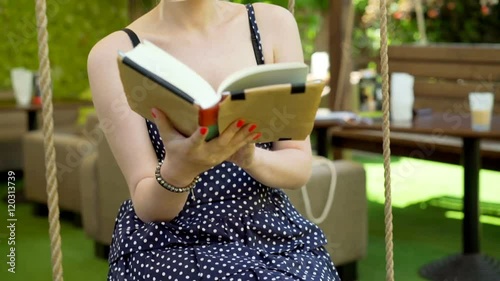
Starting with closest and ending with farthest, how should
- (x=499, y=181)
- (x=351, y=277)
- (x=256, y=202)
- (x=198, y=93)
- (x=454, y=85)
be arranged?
(x=198, y=93)
(x=256, y=202)
(x=351, y=277)
(x=454, y=85)
(x=499, y=181)

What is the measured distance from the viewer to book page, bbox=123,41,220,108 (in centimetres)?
89

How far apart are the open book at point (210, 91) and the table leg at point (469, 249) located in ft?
7.86

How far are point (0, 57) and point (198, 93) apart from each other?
6.33 m

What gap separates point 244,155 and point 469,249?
2.45m

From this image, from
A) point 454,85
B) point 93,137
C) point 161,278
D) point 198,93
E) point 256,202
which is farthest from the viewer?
point 454,85

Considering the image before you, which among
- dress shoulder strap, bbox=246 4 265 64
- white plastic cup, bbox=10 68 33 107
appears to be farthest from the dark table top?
white plastic cup, bbox=10 68 33 107

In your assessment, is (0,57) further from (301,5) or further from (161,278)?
(161,278)

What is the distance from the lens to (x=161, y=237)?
124 cm

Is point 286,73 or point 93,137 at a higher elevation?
point 286,73

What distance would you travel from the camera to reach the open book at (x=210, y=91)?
88 centimetres

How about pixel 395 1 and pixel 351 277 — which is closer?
pixel 351 277

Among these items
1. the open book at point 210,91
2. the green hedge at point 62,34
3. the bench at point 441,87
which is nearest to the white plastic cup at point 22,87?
the green hedge at point 62,34

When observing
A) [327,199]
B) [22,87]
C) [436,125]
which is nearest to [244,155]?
[327,199]

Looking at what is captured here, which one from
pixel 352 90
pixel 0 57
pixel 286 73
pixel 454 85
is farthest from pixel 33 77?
pixel 286 73
